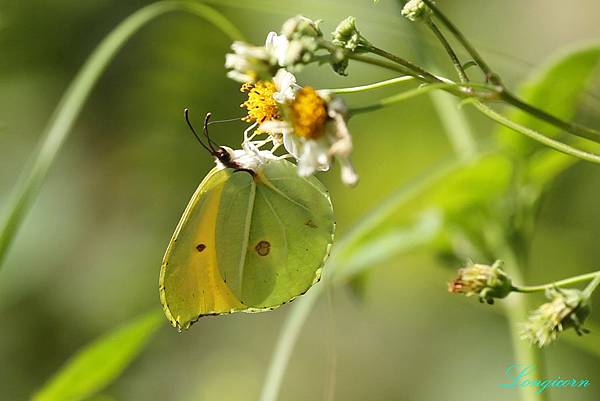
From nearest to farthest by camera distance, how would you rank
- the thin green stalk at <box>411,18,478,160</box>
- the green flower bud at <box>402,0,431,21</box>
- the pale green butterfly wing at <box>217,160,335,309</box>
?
the green flower bud at <box>402,0,431,21</box>
the pale green butterfly wing at <box>217,160,335,309</box>
the thin green stalk at <box>411,18,478,160</box>

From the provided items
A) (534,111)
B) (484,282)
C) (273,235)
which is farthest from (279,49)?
(273,235)

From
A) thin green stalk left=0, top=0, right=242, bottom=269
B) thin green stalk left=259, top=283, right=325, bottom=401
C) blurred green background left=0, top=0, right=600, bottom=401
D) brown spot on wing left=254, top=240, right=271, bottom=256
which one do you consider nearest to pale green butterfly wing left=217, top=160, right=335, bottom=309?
brown spot on wing left=254, top=240, right=271, bottom=256

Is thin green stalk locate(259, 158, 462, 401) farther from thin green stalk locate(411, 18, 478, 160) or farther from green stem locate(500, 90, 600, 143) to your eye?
green stem locate(500, 90, 600, 143)

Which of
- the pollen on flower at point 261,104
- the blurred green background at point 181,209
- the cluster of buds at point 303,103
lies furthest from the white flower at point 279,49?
the blurred green background at point 181,209

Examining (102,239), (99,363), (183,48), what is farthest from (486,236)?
(102,239)

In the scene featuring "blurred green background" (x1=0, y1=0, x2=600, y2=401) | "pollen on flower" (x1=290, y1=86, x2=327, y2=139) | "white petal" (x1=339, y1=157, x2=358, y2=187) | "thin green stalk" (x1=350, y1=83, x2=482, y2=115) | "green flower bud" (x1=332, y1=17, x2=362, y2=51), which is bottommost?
"white petal" (x1=339, y1=157, x2=358, y2=187)

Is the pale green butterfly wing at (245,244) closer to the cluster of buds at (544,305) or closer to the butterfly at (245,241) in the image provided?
the butterfly at (245,241)
